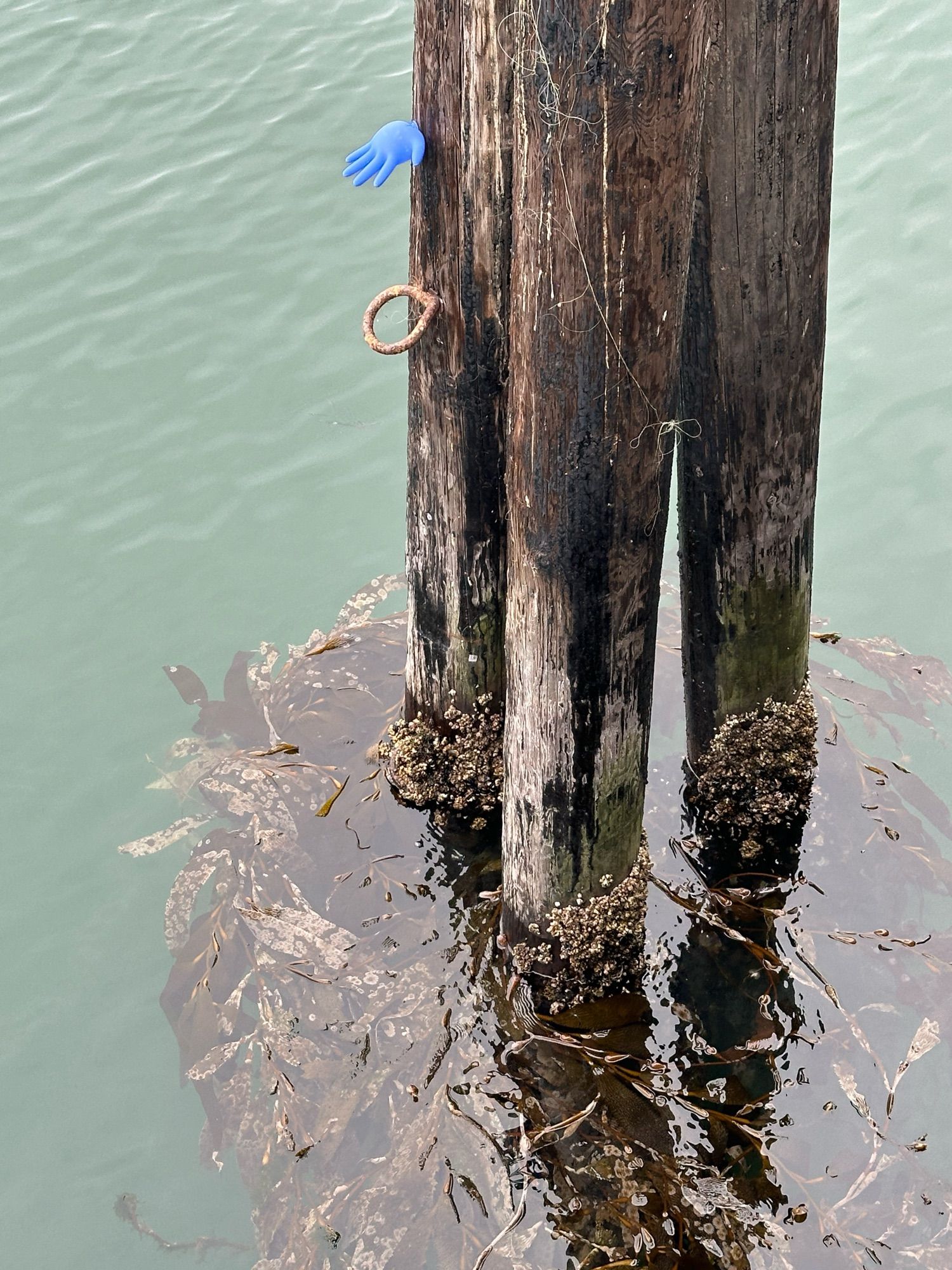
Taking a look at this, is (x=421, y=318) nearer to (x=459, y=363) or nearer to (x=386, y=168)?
(x=459, y=363)

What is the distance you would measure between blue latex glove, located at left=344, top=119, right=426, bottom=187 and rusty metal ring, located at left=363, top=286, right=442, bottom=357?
262 mm

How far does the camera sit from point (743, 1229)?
115 inches

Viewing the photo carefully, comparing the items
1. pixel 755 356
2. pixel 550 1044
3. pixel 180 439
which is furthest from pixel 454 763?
pixel 180 439

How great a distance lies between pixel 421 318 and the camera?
9.57 feet

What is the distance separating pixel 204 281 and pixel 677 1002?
499cm

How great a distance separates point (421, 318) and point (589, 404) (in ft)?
2.18

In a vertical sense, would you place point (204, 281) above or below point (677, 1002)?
above

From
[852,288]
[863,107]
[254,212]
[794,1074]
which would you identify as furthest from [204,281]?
[794,1074]

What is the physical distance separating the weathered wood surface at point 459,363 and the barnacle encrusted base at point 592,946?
2.34ft

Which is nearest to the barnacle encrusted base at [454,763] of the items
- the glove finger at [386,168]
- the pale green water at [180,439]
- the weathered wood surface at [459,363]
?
the weathered wood surface at [459,363]

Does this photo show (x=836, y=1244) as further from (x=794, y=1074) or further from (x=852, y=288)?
(x=852, y=288)

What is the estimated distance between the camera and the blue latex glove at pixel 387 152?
2.71m

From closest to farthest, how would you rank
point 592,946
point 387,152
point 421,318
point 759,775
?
point 387,152 < point 421,318 < point 592,946 < point 759,775

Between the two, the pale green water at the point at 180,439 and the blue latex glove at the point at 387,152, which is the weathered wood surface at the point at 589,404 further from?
the pale green water at the point at 180,439
